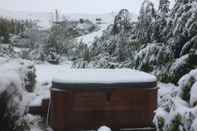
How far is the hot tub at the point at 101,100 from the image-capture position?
15.2ft

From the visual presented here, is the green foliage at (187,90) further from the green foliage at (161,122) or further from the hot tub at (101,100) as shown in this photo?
the hot tub at (101,100)

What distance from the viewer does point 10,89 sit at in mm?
4262

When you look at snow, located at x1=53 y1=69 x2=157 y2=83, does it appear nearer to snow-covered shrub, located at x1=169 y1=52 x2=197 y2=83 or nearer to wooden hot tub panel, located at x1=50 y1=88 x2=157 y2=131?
wooden hot tub panel, located at x1=50 y1=88 x2=157 y2=131

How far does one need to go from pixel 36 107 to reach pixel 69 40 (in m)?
6.95

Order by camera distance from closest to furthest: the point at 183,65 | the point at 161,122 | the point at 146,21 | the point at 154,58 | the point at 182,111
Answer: the point at 182,111 → the point at 161,122 → the point at 183,65 → the point at 154,58 → the point at 146,21

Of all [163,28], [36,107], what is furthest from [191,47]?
[36,107]

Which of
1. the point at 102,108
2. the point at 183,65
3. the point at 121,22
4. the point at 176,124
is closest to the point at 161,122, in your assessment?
the point at 176,124

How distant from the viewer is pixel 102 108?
478cm

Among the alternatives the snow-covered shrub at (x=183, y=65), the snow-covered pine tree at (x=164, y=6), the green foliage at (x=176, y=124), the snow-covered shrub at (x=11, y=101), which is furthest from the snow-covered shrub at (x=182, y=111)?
the snow-covered pine tree at (x=164, y=6)

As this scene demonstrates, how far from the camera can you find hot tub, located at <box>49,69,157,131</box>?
4641 millimetres

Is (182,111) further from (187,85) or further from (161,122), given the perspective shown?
(187,85)

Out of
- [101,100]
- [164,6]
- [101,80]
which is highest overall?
[164,6]

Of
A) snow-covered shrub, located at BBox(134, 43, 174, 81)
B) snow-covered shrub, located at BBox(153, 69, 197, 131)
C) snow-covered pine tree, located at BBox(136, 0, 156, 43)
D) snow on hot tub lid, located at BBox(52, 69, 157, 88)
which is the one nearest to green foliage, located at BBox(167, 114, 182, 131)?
snow-covered shrub, located at BBox(153, 69, 197, 131)

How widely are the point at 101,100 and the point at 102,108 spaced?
0.36ft
